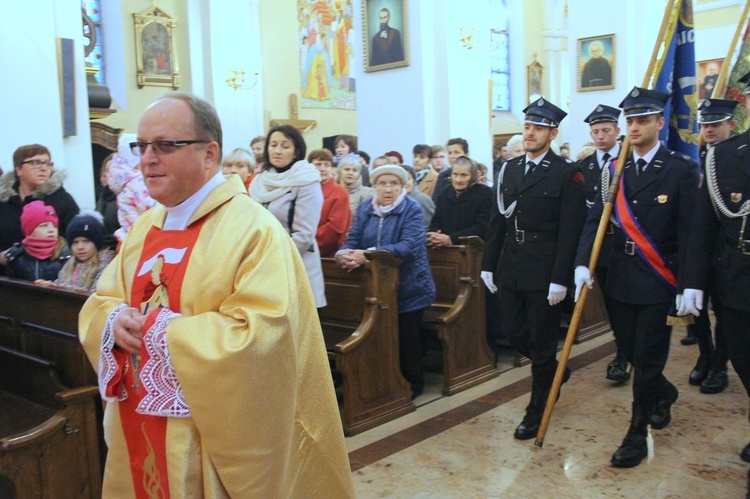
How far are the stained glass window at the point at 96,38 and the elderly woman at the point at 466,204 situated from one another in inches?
353

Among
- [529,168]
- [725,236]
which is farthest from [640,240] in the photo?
[529,168]

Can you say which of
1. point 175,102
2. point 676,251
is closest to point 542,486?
point 676,251

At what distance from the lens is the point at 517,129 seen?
61.7 feet

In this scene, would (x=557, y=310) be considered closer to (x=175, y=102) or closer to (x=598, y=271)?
(x=598, y=271)

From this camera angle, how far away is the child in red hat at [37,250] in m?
4.36

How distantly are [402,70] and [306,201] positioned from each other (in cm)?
646

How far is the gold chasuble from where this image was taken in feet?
6.04

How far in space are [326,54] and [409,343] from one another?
12.2m

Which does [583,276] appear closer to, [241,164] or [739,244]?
[739,244]

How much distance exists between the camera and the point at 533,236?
4.04 metres

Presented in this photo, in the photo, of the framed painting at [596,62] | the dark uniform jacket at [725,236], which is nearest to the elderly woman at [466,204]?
the dark uniform jacket at [725,236]

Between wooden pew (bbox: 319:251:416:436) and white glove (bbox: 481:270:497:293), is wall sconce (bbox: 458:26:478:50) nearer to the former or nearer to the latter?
wooden pew (bbox: 319:251:416:436)

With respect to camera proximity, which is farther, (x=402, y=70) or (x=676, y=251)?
(x=402, y=70)

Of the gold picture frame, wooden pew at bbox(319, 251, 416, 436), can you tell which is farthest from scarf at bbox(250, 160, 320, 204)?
the gold picture frame
